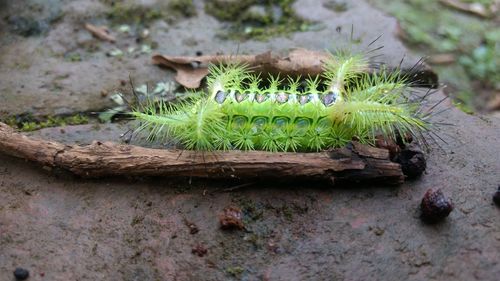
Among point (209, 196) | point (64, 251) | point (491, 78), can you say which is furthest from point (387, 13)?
point (64, 251)

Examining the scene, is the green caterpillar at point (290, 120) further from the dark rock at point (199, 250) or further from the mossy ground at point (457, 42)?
the mossy ground at point (457, 42)

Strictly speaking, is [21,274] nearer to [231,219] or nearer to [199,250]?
[199,250]

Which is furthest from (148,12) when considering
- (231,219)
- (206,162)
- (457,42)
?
(457,42)

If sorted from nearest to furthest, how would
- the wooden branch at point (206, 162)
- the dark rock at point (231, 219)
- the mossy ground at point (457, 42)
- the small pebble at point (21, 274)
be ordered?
1. the small pebble at point (21, 274)
2. the dark rock at point (231, 219)
3. the wooden branch at point (206, 162)
4. the mossy ground at point (457, 42)

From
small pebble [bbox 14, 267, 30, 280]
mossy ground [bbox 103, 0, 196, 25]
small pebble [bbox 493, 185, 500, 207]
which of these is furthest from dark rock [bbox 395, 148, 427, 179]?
mossy ground [bbox 103, 0, 196, 25]

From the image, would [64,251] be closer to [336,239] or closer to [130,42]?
[336,239]

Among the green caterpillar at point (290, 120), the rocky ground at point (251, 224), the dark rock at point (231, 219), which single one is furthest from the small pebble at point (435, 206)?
the dark rock at point (231, 219)
